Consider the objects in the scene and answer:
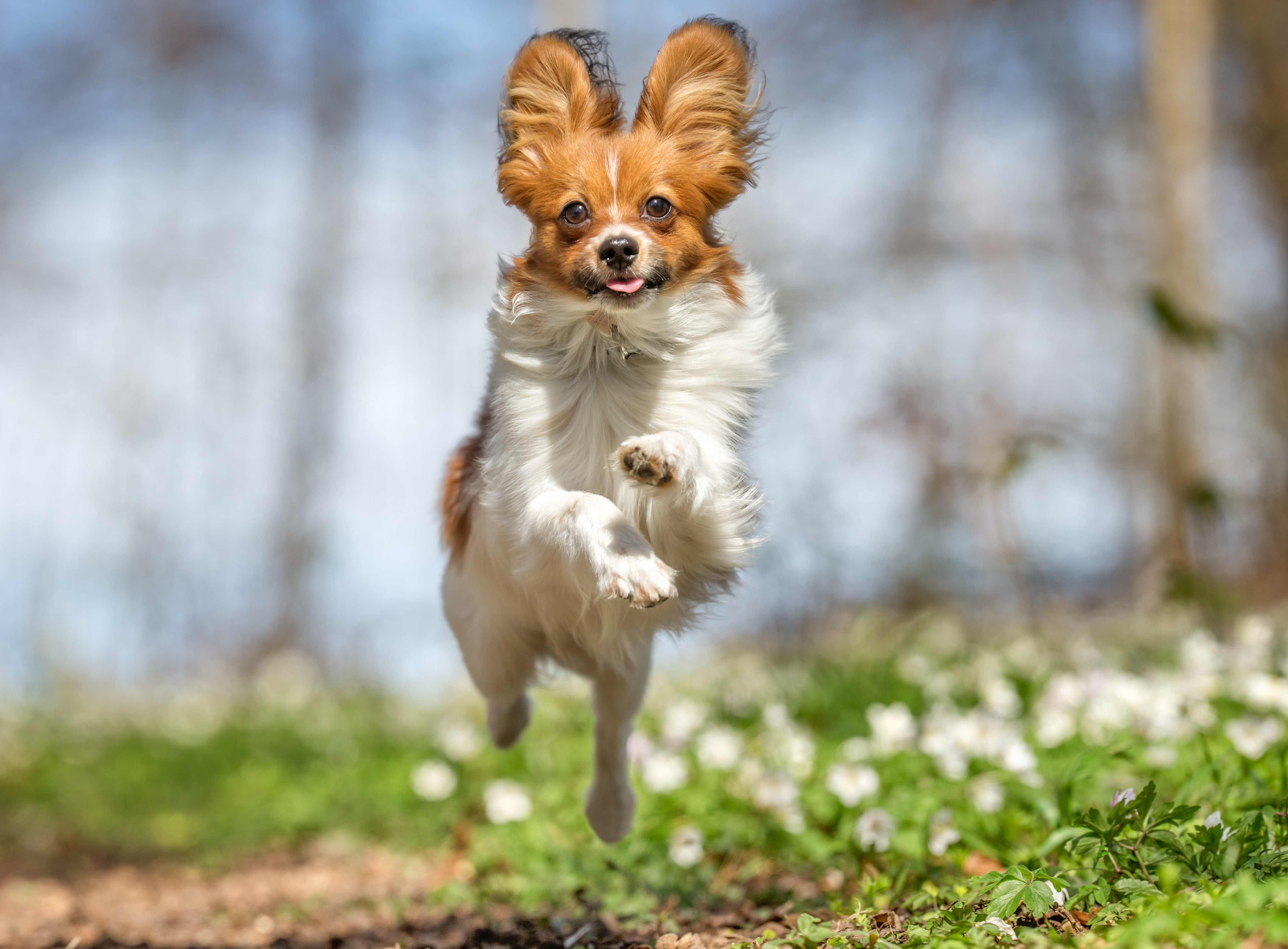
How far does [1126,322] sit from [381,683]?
10.4m

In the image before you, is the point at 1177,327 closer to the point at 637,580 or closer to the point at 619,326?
the point at 619,326

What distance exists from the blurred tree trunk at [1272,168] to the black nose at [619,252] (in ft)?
36.2

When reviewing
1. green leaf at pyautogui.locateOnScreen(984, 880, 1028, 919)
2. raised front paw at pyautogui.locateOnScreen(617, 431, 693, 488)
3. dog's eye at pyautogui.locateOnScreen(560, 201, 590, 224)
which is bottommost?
green leaf at pyautogui.locateOnScreen(984, 880, 1028, 919)

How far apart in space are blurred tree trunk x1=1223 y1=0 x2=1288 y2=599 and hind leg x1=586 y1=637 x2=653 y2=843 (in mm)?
10240

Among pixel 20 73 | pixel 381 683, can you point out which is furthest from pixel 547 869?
pixel 20 73

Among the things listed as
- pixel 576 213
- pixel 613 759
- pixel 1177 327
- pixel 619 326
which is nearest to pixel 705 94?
pixel 576 213

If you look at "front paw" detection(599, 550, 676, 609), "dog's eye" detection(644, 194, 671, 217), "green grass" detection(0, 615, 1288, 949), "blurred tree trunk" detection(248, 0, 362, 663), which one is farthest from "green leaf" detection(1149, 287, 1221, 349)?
"blurred tree trunk" detection(248, 0, 362, 663)

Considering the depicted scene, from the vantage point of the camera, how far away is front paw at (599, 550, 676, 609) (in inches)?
114

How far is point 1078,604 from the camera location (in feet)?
45.3

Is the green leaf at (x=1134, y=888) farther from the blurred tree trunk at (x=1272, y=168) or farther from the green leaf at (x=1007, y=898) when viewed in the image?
the blurred tree trunk at (x=1272, y=168)

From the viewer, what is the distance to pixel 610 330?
340 centimetres

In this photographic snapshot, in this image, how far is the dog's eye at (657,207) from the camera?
3287 millimetres

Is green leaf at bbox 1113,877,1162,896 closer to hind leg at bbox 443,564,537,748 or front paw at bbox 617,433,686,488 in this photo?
front paw at bbox 617,433,686,488

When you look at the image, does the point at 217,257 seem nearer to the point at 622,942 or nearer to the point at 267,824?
the point at 267,824
